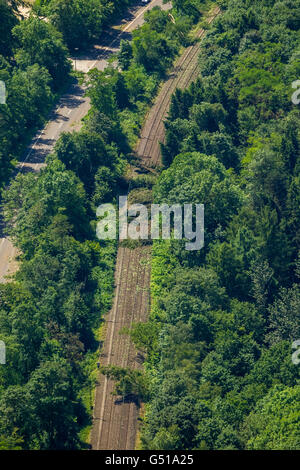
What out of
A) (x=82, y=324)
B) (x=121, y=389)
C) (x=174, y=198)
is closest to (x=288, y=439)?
(x=121, y=389)

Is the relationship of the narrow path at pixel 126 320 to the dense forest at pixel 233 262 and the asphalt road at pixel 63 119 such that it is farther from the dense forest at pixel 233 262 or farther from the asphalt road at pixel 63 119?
the asphalt road at pixel 63 119

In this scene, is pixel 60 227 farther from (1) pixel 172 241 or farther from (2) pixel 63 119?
(2) pixel 63 119

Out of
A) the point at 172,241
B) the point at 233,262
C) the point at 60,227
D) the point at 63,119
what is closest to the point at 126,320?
the point at 172,241

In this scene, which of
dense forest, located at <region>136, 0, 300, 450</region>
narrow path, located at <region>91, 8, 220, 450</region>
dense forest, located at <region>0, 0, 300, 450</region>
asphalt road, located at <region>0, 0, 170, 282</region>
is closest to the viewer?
dense forest, located at <region>136, 0, 300, 450</region>

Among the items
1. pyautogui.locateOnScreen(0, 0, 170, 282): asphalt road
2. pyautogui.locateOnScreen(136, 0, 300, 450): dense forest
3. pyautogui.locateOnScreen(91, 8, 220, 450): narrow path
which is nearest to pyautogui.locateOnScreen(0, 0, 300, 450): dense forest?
pyautogui.locateOnScreen(136, 0, 300, 450): dense forest

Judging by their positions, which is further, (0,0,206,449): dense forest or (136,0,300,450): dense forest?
(0,0,206,449): dense forest

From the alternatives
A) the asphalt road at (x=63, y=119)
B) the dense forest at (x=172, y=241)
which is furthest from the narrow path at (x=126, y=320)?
the asphalt road at (x=63, y=119)

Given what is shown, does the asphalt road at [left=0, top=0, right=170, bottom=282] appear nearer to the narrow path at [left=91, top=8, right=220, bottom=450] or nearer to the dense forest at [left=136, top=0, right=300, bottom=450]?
the narrow path at [left=91, top=8, right=220, bottom=450]
